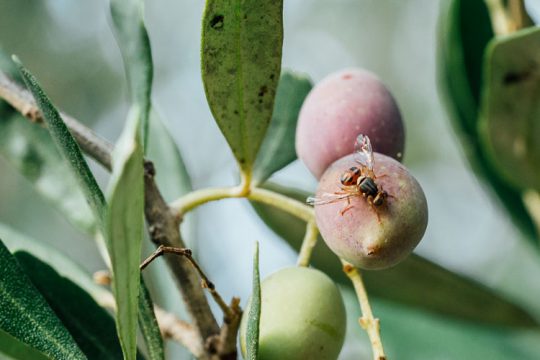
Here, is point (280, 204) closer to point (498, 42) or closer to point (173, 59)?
point (498, 42)

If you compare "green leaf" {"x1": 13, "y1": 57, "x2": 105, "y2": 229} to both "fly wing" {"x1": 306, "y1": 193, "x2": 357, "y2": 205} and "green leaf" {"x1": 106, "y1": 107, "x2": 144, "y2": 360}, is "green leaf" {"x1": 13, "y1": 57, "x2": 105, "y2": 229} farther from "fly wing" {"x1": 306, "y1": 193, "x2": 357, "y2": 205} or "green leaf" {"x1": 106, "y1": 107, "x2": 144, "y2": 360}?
"fly wing" {"x1": 306, "y1": 193, "x2": 357, "y2": 205}

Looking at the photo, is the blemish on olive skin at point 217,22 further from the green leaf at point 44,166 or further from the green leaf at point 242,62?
the green leaf at point 44,166

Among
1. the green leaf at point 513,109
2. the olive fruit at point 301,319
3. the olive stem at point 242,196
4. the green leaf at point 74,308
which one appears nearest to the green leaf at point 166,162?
the olive stem at point 242,196

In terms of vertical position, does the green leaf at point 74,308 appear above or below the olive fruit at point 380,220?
below

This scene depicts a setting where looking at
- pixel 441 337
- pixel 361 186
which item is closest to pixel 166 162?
pixel 361 186

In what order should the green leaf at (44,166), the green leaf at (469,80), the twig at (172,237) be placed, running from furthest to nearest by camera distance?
1. the green leaf at (469,80)
2. the green leaf at (44,166)
3. the twig at (172,237)

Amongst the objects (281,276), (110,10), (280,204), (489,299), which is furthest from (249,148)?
(489,299)
